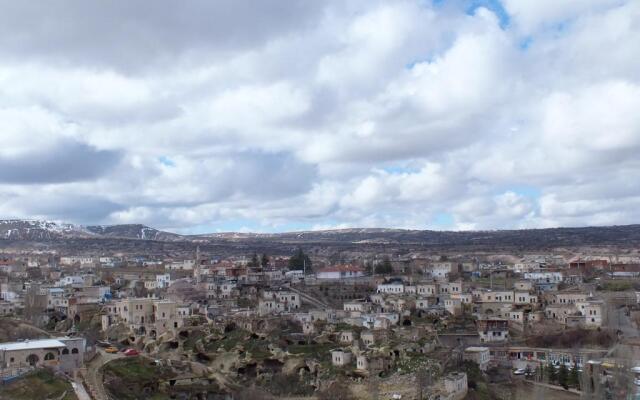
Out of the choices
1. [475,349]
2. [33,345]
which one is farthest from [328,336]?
[33,345]

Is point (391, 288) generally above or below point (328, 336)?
above

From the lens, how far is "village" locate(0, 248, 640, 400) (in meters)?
45.4

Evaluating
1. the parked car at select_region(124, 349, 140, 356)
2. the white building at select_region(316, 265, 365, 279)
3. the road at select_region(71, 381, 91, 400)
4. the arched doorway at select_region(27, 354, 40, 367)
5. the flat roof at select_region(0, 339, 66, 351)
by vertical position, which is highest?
the white building at select_region(316, 265, 365, 279)

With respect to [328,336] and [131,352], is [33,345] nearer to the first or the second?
[131,352]

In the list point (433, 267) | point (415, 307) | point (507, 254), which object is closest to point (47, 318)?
point (415, 307)

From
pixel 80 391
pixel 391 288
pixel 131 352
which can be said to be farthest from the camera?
pixel 391 288

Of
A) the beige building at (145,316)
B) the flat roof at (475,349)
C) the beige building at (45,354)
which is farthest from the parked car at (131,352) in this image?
the flat roof at (475,349)

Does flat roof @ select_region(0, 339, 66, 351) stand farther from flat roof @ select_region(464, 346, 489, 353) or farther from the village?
flat roof @ select_region(464, 346, 489, 353)

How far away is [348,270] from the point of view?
89.5m

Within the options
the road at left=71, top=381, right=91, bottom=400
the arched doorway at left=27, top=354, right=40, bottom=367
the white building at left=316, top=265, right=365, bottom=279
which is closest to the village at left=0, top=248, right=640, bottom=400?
the arched doorway at left=27, top=354, right=40, bottom=367

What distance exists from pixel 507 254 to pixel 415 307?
68602mm

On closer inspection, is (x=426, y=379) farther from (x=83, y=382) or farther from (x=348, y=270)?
(x=348, y=270)

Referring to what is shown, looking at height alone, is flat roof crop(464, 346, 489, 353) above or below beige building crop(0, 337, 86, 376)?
below

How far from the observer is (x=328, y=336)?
5503 centimetres
